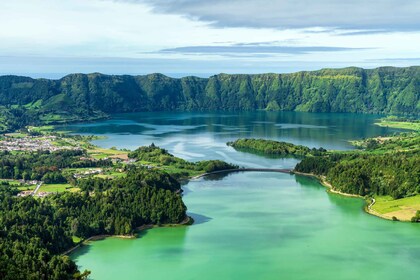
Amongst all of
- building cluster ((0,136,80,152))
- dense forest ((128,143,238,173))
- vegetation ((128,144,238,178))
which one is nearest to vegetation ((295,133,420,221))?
dense forest ((128,143,238,173))

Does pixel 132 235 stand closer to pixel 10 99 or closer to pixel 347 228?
pixel 347 228

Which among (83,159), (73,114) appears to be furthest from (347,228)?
(73,114)

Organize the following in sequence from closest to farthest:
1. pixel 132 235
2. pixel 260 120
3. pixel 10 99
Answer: pixel 132 235 → pixel 260 120 → pixel 10 99

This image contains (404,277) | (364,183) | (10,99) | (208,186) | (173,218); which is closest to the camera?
(404,277)

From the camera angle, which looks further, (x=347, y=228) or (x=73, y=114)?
(x=73, y=114)

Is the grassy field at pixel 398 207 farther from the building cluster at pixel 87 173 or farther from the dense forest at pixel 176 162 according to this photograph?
the building cluster at pixel 87 173
